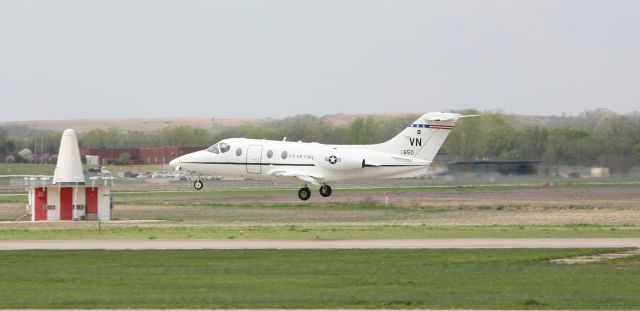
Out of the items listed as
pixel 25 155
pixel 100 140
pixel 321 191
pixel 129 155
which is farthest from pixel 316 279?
pixel 100 140

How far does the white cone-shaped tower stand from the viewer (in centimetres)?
6022

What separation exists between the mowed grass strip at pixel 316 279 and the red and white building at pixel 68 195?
24346 millimetres

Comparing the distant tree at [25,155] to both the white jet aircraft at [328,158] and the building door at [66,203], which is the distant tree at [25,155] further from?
the white jet aircraft at [328,158]

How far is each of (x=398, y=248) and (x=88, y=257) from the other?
922 centimetres

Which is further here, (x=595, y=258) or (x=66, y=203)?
(x=66, y=203)

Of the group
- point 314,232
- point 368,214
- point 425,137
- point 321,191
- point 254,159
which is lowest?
point 368,214

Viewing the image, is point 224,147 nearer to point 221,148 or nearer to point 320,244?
point 221,148

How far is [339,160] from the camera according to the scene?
185 feet

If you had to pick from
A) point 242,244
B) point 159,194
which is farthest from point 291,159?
point 159,194

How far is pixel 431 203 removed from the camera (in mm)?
70250

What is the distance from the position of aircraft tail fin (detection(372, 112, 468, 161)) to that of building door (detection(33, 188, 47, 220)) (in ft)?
57.6

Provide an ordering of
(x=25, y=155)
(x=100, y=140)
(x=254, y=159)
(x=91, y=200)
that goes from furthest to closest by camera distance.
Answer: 1. (x=100, y=140)
2. (x=25, y=155)
3. (x=91, y=200)
4. (x=254, y=159)

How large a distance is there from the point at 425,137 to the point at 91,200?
17135mm

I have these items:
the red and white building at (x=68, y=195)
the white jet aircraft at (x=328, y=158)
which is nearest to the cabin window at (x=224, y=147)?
the white jet aircraft at (x=328, y=158)
